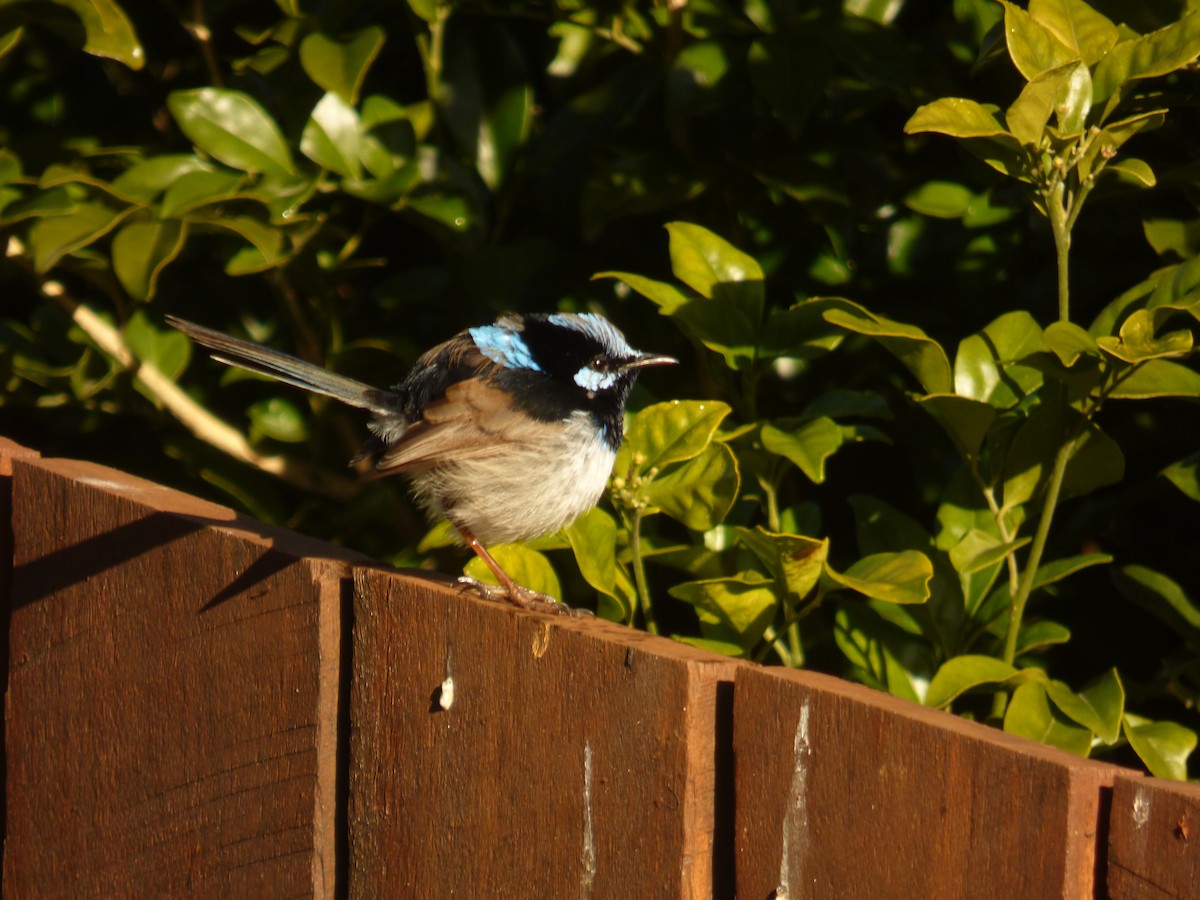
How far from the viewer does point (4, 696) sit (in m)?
3.13

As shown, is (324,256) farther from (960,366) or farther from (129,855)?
(960,366)

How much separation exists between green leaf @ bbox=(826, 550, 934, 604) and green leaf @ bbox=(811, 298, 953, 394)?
0.30 m

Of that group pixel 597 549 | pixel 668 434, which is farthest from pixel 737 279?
pixel 597 549

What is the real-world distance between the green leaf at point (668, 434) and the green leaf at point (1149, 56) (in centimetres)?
78

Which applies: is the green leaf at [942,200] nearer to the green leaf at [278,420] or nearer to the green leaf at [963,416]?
the green leaf at [963,416]

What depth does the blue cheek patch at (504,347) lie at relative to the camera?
3.46 meters

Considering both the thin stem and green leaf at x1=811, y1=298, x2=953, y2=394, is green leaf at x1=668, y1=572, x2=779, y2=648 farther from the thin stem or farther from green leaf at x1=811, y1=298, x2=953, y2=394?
green leaf at x1=811, y1=298, x2=953, y2=394

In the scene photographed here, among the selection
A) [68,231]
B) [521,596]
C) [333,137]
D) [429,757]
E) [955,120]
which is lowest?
[521,596]

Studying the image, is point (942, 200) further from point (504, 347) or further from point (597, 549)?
point (504, 347)

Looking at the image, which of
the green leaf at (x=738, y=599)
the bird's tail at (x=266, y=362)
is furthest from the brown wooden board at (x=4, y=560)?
the green leaf at (x=738, y=599)

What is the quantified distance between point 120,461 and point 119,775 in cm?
129

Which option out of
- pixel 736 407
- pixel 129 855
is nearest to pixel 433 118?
pixel 736 407

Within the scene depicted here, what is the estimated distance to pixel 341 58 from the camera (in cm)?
287

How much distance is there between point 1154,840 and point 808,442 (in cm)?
102
